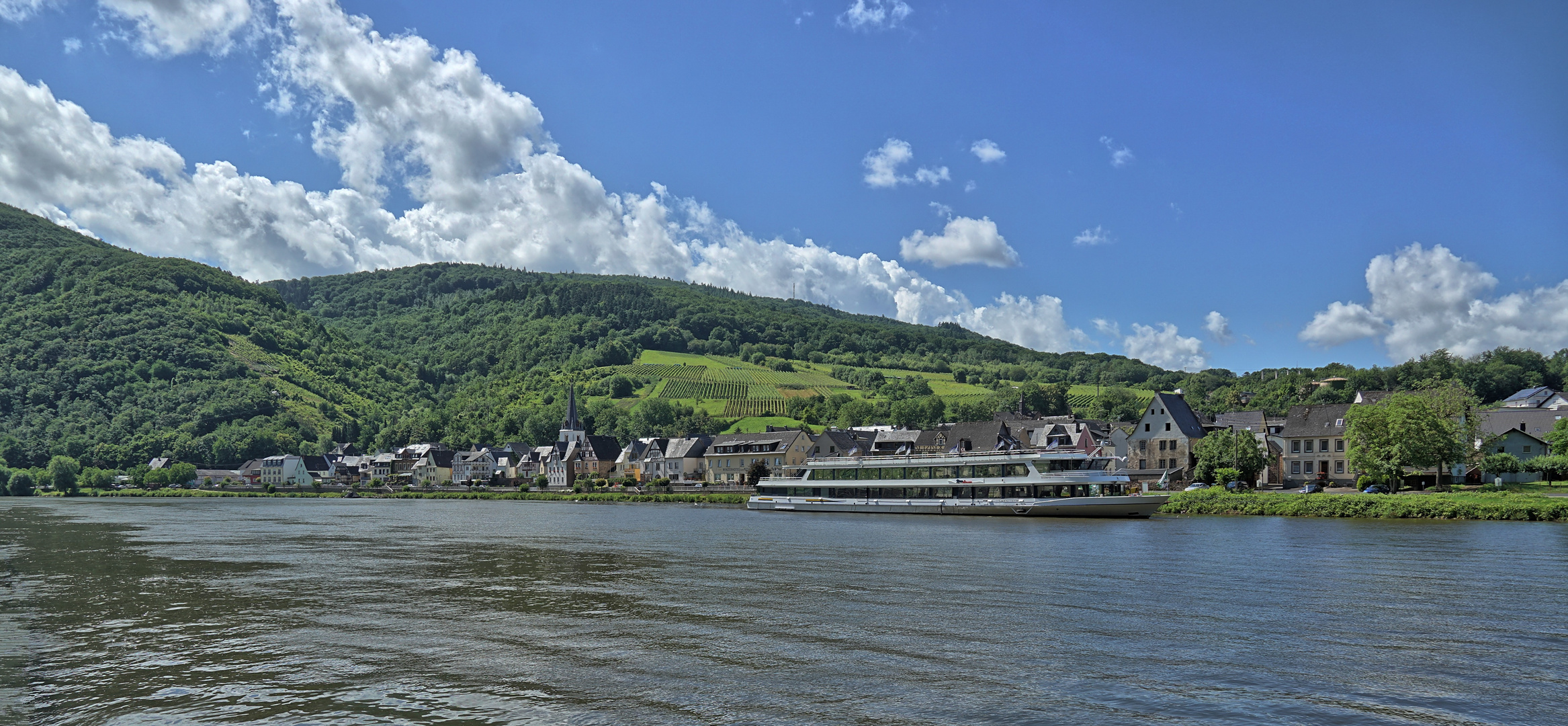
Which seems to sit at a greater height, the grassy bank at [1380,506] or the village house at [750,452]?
the village house at [750,452]

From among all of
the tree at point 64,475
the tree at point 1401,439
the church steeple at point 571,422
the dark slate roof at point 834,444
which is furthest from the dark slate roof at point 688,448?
the tree at point 64,475

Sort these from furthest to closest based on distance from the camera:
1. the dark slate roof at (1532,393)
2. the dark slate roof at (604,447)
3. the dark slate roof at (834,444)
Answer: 1. the dark slate roof at (604,447)
2. the dark slate roof at (1532,393)
3. the dark slate roof at (834,444)

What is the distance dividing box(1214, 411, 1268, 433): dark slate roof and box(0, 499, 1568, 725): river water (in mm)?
59206

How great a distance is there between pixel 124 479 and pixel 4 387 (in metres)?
54.0

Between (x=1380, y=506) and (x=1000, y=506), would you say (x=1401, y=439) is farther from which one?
(x=1000, y=506)

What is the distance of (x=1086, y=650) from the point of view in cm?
1730

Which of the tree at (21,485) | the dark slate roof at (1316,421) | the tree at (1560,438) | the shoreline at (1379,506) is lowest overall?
the tree at (21,485)

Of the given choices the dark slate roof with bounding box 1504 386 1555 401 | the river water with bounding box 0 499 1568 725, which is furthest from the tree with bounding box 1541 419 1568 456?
the dark slate roof with bounding box 1504 386 1555 401

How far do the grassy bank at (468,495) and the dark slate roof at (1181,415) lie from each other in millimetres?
39882

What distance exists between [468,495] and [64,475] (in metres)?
62.7

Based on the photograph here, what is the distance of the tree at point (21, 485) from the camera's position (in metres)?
130

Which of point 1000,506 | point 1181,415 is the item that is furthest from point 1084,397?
point 1000,506

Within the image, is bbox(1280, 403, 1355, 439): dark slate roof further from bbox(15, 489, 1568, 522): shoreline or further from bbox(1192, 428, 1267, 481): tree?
bbox(15, 489, 1568, 522): shoreline

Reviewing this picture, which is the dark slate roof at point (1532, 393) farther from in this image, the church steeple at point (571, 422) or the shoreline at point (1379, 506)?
the church steeple at point (571, 422)
